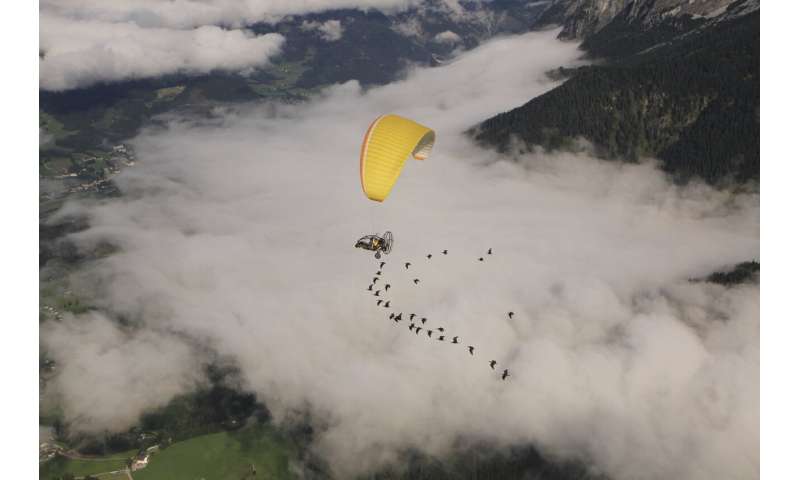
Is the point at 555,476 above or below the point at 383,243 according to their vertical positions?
below

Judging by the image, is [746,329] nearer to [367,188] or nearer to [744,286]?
[744,286]

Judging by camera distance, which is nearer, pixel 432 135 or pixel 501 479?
pixel 432 135

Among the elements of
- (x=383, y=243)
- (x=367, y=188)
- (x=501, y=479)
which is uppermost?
(x=367, y=188)

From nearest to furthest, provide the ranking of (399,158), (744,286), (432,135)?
(399,158) < (432,135) < (744,286)

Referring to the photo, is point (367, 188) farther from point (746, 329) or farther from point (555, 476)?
point (746, 329)

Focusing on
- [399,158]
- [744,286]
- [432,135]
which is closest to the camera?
[399,158]

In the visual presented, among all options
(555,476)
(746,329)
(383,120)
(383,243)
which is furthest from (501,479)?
(383,120)

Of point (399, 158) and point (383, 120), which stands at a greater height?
point (383, 120)

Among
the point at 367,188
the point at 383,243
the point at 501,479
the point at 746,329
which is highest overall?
the point at 367,188

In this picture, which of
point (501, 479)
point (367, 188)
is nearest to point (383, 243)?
point (367, 188)
